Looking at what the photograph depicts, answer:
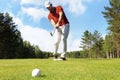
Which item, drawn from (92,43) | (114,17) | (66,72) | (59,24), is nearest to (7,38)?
(114,17)

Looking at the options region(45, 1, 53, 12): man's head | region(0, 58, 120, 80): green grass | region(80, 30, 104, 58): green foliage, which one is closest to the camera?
region(0, 58, 120, 80): green grass

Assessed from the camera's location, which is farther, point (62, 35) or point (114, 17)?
point (114, 17)

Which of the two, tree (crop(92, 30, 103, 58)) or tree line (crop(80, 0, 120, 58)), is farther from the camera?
tree (crop(92, 30, 103, 58))

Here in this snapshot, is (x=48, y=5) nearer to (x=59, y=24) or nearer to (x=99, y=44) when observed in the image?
(x=59, y=24)

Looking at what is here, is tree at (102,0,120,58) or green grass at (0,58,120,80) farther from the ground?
tree at (102,0,120,58)

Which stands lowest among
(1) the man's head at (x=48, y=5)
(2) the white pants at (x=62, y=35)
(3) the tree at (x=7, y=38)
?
(2) the white pants at (x=62, y=35)

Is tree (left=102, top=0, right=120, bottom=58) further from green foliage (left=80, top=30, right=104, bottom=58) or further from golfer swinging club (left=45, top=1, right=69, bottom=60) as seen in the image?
golfer swinging club (left=45, top=1, right=69, bottom=60)

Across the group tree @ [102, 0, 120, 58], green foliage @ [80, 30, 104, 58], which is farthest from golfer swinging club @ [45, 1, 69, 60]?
green foliage @ [80, 30, 104, 58]

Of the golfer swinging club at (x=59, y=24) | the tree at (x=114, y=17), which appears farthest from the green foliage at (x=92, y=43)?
the golfer swinging club at (x=59, y=24)

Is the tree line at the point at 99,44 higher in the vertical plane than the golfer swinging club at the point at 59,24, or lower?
higher

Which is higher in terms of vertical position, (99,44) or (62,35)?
(99,44)

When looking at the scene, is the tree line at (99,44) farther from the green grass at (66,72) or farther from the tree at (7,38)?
the green grass at (66,72)

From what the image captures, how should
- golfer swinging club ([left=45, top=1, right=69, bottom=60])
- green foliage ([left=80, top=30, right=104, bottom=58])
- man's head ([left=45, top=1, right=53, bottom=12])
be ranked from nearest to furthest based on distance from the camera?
man's head ([left=45, top=1, right=53, bottom=12]) < golfer swinging club ([left=45, top=1, right=69, bottom=60]) < green foliage ([left=80, top=30, right=104, bottom=58])

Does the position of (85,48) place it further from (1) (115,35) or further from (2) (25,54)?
(1) (115,35)
